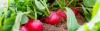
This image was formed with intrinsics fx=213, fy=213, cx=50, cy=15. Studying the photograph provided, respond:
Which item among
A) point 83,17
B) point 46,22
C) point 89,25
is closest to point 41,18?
point 46,22

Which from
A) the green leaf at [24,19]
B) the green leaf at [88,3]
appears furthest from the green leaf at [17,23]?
the green leaf at [88,3]

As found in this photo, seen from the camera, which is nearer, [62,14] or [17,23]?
[17,23]

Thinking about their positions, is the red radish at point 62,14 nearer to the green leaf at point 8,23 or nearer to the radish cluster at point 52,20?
the radish cluster at point 52,20

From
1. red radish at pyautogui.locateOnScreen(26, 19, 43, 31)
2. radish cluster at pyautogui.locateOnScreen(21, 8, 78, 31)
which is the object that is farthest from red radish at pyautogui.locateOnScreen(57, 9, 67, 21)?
red radish at pyautogui.locateOnScreen(26, 19, 43, 31)

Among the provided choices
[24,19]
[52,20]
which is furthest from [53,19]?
[24,19]

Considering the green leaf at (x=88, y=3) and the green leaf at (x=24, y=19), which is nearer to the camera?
the green leaf at (x=24, y=19)

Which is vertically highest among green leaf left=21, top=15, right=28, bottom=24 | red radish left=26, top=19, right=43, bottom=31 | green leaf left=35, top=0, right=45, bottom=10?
green leaf left=35, top=0, right=45, bottom=10

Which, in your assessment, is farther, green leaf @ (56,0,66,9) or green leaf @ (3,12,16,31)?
green leaf @ (56,0,66,9)

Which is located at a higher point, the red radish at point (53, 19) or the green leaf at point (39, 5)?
the green leaf at point (39, 5)

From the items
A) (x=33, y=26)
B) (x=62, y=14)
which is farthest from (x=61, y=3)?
(x=33, y=26)

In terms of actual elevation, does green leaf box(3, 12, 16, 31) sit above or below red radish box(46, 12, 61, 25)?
above

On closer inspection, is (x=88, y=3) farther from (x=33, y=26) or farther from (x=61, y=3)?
(x=33, y=26)

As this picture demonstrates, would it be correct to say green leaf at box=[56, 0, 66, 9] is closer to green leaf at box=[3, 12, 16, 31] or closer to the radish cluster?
the radish cluster
